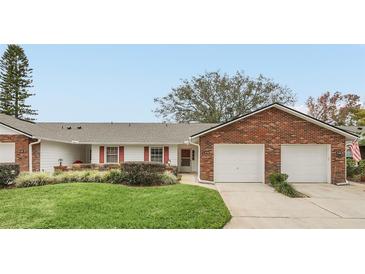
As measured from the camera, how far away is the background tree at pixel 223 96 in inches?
1277

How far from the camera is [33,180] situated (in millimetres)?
10781

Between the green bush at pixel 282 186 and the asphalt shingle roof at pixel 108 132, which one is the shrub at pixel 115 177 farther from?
the green bush at pixel 282 186

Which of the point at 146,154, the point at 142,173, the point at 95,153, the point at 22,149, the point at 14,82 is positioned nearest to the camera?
the point at 142,173

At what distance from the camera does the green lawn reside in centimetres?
614

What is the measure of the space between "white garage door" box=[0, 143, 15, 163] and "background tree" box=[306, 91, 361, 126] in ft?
124

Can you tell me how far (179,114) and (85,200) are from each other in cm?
2624

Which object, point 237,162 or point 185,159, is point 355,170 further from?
point 185,159

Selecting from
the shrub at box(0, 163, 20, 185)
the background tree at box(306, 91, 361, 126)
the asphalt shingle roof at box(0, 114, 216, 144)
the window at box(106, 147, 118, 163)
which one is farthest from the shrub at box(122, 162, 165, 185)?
the background tree at box(306, 91, 361, 126)

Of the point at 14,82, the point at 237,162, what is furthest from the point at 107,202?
the point at 14,82

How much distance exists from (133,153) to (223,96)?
18.4 m

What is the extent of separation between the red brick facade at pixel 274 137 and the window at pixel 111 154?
22.3 ft

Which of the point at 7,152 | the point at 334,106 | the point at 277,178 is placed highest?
the point at 334,106

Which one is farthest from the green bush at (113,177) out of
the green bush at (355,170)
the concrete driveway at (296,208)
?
the green bush at (355,170)

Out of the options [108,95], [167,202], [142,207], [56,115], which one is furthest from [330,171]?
[56,115]
